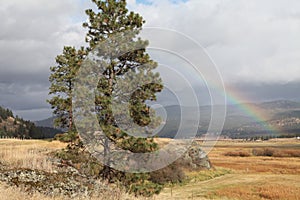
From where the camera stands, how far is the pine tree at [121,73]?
1894 centimetres

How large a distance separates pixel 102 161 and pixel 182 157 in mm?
26526

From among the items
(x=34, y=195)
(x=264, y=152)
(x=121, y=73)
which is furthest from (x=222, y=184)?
(x=264, y=152)

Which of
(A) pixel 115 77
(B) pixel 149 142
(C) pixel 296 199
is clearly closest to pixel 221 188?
(C) pixel 296 199

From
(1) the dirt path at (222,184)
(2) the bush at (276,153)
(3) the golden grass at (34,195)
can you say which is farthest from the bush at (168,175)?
Answer: (2) the bush at (276,153)

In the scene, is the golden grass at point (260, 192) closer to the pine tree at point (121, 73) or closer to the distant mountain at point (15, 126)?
the pine tree at point (121, 73)

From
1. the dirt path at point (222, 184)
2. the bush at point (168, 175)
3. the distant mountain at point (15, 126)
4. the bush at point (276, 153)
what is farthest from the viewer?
the distant mountain at point (15, 126)

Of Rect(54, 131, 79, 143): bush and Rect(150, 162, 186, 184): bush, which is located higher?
Rect(54, 131, 79, 143): bush

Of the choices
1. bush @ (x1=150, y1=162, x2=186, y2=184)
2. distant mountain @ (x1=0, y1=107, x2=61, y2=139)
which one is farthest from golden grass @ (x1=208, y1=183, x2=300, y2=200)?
distant mountain @ (x1=0, y1=107, x2=61, y2=139)

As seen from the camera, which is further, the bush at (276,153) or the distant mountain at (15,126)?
the distant mountain at (15,126)

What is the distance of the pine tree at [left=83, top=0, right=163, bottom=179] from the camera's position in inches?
746

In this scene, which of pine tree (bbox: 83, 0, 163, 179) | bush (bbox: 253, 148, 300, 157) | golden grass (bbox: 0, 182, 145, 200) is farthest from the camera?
bush (bbox: 253, 148, 300, 157)

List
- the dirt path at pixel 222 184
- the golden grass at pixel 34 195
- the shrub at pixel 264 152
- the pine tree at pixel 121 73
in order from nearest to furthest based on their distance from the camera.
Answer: the golden grass at pixel 34 195 < the pine tree at pixel 121 73 < the dirt path at pixel 222 184 < the shrub at pixel 264 152

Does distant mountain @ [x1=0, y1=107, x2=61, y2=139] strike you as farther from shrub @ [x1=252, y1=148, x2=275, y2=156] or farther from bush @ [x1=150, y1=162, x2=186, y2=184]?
bush @ [x1=150, y1=162, x2=186, y2=184]

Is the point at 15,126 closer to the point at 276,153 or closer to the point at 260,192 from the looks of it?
the point at 276,153
